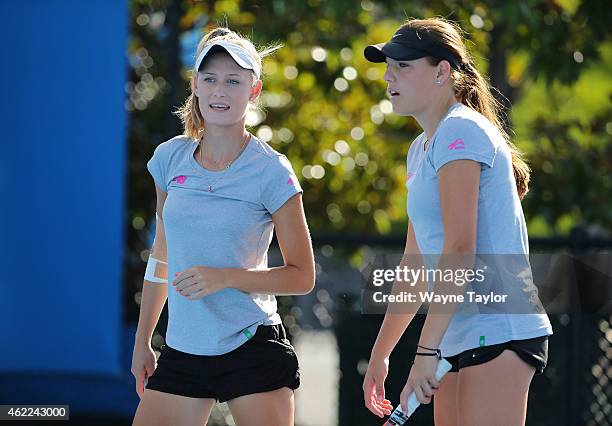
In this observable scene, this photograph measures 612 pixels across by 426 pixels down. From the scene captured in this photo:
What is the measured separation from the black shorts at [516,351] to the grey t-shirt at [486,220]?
0.05 feet

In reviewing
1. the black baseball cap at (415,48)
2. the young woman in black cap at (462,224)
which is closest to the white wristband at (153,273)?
the young woman in black cap at (462,224)

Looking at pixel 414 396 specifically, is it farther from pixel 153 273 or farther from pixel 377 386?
pixel 153 273

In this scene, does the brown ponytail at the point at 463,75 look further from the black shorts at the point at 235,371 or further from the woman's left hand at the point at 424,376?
the black shorts at the point at 235,371

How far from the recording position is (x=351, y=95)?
8359 mm

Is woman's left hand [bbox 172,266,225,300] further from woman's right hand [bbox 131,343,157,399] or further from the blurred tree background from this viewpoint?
the blurred tree background

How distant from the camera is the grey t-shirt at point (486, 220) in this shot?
311 centimetres

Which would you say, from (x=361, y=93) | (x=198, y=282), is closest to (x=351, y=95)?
(x=361, y=93)

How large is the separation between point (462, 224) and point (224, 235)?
0.77 m

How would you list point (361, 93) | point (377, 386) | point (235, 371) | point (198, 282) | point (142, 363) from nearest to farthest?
point (198, 282), point (235, 371), point (377, 386), point (142, 363), point (361, 93)

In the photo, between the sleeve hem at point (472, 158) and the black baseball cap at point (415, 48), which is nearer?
the sleeve hem at point (472, 158)

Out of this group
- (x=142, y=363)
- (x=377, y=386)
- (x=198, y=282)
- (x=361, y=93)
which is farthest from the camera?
(x=361, y=93)

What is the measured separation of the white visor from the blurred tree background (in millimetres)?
3218

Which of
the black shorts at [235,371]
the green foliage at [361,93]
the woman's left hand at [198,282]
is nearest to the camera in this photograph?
the woman's left hand at [198,282]

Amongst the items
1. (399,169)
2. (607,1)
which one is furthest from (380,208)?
(607,1)
